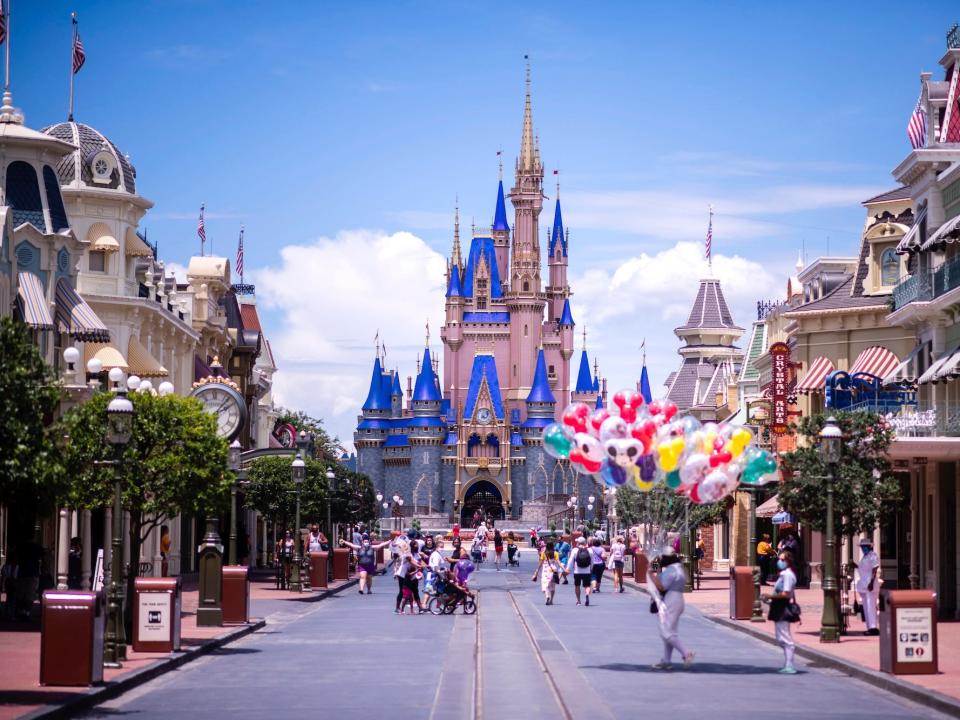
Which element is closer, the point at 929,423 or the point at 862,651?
the point at 862,651

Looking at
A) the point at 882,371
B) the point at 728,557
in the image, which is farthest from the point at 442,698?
the point at 728,557

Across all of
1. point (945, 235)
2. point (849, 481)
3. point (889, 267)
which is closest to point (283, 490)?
point (889, 267)

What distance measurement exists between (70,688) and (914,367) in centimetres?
Answer: 2632

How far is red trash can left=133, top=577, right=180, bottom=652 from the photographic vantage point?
24.1m

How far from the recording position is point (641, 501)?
45844 millimetres

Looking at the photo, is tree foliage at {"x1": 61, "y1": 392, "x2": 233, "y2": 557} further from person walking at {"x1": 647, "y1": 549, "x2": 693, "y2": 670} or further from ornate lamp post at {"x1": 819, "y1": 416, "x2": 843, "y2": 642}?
ornate lamp post at {"x1": 819, "y1": 416, "x2": 843, "y2": 642}

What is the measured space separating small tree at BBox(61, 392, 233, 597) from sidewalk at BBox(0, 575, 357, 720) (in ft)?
6.67

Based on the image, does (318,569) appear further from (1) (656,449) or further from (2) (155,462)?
(1) (656,449)

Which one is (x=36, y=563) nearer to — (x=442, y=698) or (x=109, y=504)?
(x=109, y=504)

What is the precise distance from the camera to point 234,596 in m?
31.8

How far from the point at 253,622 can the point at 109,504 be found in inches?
168

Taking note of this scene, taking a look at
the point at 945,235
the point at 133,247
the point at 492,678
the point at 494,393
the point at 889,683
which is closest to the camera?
the point at 889,683

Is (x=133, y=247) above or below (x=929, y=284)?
above

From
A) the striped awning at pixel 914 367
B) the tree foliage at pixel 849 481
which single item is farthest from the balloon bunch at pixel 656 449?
the striped awning at pixel 914 367
